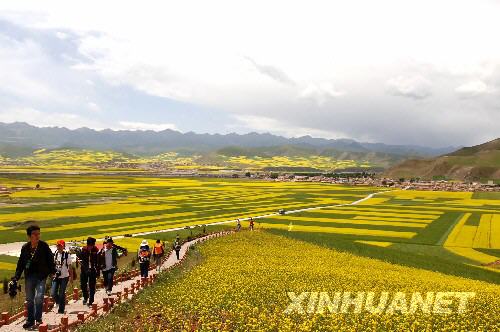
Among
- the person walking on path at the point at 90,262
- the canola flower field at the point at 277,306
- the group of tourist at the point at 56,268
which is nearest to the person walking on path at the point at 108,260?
the group of tourist at the point at 56,268

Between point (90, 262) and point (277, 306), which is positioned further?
point (90, 262)

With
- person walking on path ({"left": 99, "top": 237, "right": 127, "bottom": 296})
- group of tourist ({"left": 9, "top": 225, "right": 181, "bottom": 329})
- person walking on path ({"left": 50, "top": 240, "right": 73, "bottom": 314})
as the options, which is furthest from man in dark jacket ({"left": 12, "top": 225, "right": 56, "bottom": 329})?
person walking on path ({"left": 99, "top": 237, "right": 127, "bottom": 296})

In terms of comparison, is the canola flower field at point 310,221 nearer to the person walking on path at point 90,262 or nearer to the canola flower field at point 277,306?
the canola flower field at point 277,306

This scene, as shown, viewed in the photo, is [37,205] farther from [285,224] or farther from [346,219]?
[346,219]

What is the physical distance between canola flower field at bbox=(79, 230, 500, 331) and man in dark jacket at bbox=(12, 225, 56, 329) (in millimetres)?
2034

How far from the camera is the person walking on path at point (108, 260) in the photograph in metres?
22.0

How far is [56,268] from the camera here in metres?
19.6

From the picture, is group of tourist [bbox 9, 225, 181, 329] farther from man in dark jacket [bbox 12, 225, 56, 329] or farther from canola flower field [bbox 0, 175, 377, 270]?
canola flower field [bbox 0, 175, 377, 270]

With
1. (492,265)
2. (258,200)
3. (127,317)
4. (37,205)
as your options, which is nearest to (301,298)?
(127,317)

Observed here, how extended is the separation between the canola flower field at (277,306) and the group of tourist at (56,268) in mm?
1918

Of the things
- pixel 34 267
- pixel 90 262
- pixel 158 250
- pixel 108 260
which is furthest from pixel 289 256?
pixel 34 267

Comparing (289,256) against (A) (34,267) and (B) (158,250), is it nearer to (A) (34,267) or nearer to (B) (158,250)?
(B) (158,250)

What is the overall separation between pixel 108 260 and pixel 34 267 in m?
6.61

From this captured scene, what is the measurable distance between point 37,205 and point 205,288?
95141 mm
